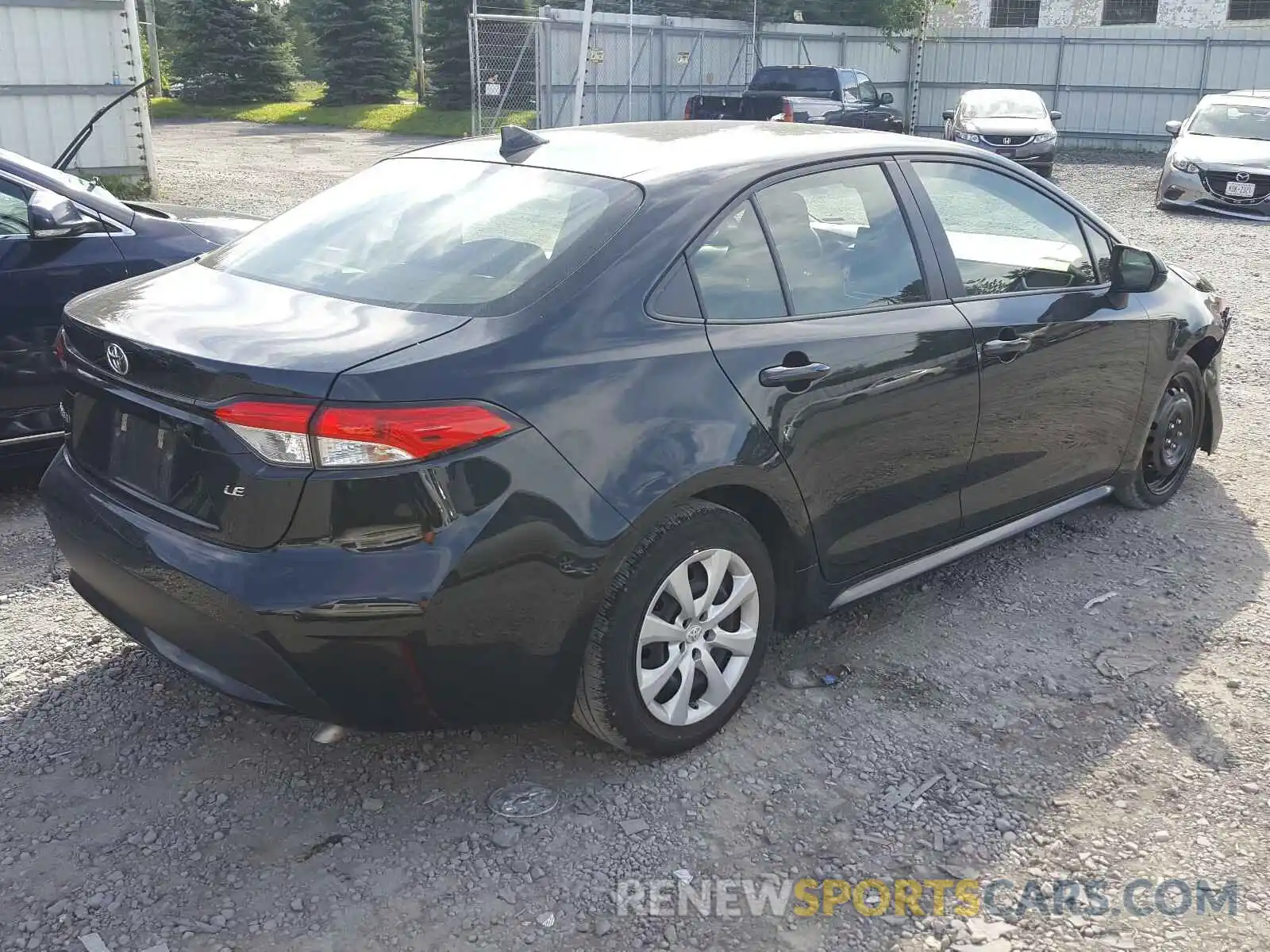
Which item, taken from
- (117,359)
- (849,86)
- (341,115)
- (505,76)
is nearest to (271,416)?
(117,359)

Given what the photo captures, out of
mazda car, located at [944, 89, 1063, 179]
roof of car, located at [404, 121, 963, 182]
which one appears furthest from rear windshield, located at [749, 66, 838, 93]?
roof of car, located at [404, 121, 963, 182]

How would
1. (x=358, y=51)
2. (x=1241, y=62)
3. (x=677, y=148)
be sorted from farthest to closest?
(x=358, y=51) < (x=1241, y=62) < (x=677, y=148)

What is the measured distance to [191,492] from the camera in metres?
2.83

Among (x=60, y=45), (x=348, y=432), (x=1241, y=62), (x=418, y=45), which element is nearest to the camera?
(x=348, y=432)

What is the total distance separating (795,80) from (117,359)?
1922cm

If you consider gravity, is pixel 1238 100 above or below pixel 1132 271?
above

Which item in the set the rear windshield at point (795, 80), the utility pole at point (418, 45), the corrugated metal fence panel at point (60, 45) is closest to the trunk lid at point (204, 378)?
the corrugated metal fence panel at point (60, 45)

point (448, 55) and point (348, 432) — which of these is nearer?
point (348, 432)

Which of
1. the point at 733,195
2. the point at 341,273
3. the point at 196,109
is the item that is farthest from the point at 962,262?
the point at 196,109

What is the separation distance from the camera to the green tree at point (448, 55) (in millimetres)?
33281

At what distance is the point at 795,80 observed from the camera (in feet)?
67.8

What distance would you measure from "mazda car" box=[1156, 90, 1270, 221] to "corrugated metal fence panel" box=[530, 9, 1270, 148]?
398 inches

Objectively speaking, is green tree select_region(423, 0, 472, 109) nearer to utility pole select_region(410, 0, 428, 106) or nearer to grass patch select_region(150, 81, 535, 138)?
grass patch select_region(150, 81, 535, 138)

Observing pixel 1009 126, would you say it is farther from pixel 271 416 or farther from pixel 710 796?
pixel 271 416
